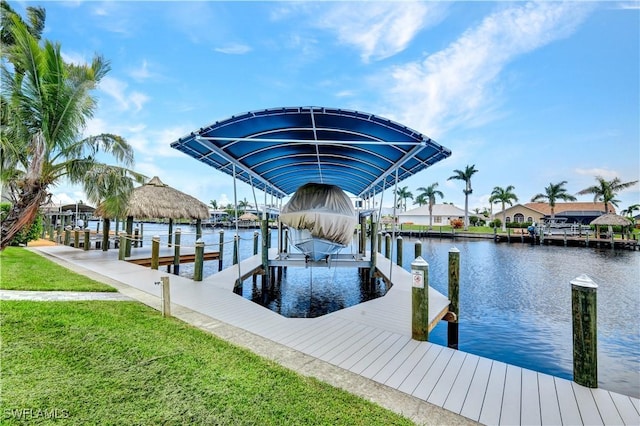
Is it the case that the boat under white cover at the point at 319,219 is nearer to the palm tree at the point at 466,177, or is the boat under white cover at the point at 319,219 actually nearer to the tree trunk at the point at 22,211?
the tree trunk at the point at 22,211

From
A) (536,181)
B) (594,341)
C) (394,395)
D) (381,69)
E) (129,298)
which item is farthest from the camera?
(536,181)

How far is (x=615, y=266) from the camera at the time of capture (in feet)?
60.5

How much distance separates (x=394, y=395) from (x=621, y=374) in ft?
18.0

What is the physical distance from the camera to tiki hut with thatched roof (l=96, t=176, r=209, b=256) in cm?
1539

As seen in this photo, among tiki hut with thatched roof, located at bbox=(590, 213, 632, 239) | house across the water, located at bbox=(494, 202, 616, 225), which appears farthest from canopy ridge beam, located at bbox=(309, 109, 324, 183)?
house across the water, located at bbox=(494, 202, 616, 225)

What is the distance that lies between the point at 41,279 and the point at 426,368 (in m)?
9.56

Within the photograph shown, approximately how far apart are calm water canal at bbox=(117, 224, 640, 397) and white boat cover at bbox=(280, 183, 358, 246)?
94.9 inches

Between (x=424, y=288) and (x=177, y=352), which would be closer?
(x=177, y=352)

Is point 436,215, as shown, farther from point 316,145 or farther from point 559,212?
point 316,145

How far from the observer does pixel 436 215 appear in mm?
64625

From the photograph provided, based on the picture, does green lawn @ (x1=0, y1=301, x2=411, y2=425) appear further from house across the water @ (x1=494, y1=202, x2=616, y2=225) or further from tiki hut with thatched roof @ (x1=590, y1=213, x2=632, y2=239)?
house across the water @ (x1=494, y1=202, x2=616, y2=225)

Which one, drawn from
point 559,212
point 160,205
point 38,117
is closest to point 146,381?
point 38,117

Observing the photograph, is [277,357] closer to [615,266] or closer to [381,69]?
[381,69]

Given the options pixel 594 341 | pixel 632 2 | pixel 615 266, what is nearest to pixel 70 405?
pixel 594 341
